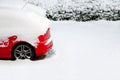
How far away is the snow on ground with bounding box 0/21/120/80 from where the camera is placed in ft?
42.8

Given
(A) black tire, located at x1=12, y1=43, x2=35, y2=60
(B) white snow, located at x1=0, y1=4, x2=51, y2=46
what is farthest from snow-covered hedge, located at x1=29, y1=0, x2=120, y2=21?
(A) black tire, located at x1=12, y1=43, x2=35, y2=60

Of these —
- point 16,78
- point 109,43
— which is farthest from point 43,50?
point 109,43

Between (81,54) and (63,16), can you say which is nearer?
(81,54)

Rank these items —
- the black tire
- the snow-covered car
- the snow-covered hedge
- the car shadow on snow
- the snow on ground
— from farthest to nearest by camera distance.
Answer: the snow-covered hedge < the car shadow on snow < the black tire < the snow-covered car < the snow on ground

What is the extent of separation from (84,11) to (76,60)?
5.42 metres

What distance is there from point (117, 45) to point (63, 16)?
12.9ft

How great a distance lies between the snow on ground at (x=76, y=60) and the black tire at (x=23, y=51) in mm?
241

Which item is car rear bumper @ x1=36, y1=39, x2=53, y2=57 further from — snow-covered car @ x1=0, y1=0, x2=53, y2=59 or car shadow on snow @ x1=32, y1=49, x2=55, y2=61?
car shadow on snow @ x1=32, y1=49, x2=55, y2=61

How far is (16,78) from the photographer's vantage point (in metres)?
12.8

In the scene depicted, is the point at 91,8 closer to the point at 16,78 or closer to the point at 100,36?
the point at 100,36

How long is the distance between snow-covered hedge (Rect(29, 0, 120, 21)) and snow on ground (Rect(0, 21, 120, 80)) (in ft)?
3.41

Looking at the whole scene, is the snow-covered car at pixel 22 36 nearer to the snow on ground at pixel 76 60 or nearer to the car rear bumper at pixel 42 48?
the car rear bumper at pixel 42 48

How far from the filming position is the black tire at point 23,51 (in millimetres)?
14281

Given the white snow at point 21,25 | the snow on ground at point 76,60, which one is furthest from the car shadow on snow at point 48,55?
the white snow at point 21,25
